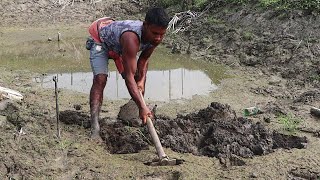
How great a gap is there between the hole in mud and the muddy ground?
1 centimetres

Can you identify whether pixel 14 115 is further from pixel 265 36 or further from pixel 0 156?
pixel 265 36

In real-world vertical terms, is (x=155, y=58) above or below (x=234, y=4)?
below

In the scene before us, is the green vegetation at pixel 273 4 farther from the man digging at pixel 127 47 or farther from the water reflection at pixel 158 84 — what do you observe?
the man digging at pixel 127 47

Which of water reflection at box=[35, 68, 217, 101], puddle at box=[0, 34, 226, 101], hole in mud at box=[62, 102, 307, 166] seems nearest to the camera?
hole in mud at box=[62, 102, 307, 166]

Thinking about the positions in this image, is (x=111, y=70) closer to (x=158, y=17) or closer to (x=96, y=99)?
(x=96, y=99)

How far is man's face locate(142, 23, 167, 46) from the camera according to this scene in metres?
4.52

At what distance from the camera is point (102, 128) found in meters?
5.39

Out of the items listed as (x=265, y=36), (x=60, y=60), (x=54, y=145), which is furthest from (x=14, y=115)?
(x=265, y=36)

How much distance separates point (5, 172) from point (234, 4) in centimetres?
882

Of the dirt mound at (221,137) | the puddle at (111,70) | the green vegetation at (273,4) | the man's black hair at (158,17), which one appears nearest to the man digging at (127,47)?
the man's black hair at (158,17)

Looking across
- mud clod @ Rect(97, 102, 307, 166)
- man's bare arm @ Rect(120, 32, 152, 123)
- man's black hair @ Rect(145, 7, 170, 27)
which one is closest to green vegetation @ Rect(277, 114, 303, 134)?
mud clod @ Rect(97, 102, 307, 166)

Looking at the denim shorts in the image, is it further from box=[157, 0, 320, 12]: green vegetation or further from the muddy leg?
box=[157, 0, 320, 12]: green vegetation

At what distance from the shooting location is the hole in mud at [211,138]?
16.1 ft

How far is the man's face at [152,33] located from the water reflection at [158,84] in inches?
105
